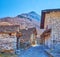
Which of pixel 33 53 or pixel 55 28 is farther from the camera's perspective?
pixel 55 28

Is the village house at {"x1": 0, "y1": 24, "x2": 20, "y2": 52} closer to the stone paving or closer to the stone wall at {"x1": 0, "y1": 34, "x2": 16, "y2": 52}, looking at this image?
the stone wall at {"x1": 0, "y1": 34, "x2": 16, "y2": 52}

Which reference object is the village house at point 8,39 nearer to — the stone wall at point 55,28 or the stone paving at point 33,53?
the stone paving at point 33,53

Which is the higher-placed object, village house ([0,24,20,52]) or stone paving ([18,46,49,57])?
village house ([0,24,20,52])

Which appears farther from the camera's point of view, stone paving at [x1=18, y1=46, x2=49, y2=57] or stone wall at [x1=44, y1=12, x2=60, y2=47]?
stone wall at [x1=44, y1=12, x2=60, y2=47]

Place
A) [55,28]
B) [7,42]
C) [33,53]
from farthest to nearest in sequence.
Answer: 1. [55,28]
2. [33,53]
3. [7,42]

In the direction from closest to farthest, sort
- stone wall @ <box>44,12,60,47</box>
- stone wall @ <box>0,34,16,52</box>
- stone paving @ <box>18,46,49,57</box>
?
stone paving @ <box>18,46,49,57</box> → stone wall @ <box>0,34,16,52</box> → stone wall @ <box>44,12,60,47</box>

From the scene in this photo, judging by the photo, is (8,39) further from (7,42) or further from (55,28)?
(55,28)

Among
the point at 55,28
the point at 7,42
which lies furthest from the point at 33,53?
the point at 55,28

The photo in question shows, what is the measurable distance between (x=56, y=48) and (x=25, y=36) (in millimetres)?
16897

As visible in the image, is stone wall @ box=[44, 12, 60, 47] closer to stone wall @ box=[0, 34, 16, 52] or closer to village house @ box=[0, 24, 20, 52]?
village house @ box=[0, 24, 20, 52]

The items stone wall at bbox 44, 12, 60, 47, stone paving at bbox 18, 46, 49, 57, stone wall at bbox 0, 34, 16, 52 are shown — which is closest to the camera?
stone paving at bbox 18, 46, 49, 57

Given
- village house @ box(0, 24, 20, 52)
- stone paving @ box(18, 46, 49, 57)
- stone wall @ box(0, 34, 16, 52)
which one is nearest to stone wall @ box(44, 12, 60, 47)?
stone paving @ box(18, 46, 49, 57)

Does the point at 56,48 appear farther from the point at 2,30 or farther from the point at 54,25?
the point at 2,30

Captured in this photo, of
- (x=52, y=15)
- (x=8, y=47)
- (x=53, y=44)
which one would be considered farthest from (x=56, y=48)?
(x=8, y=47)
